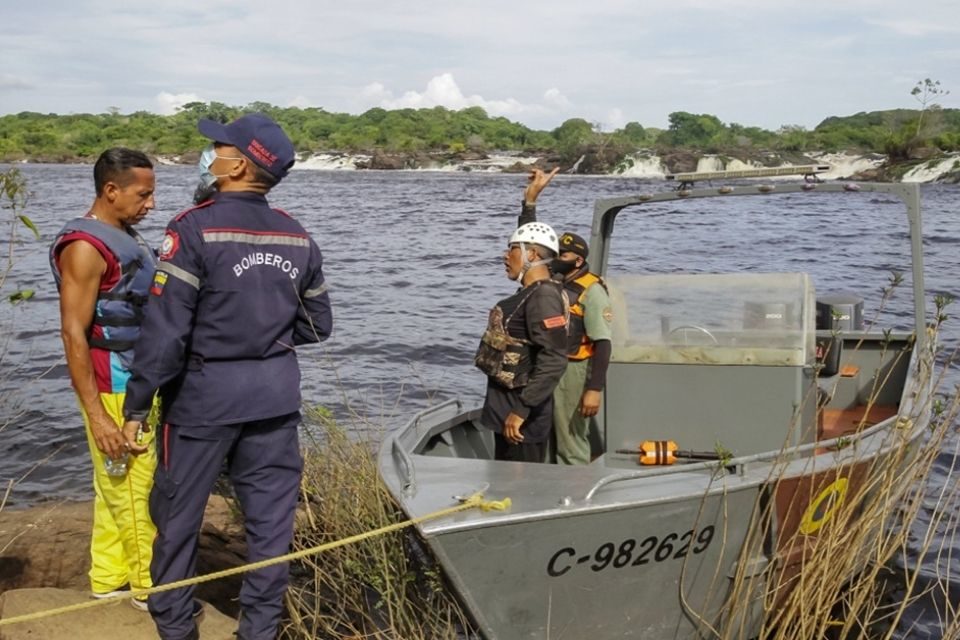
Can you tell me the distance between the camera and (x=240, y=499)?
3885mm

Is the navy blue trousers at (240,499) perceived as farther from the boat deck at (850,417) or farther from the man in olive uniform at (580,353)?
the boat deck at (850,417)

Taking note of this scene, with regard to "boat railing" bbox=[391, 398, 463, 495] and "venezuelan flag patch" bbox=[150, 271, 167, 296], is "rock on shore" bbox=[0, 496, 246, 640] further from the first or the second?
"venezuelan flag patch" bbox=[150, 271, 167, 296]

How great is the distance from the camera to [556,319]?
5012mm

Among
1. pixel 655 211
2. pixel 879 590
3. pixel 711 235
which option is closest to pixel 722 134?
pixel 655 211

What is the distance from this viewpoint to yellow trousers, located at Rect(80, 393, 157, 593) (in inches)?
160

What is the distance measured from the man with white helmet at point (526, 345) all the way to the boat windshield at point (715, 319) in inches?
28.7

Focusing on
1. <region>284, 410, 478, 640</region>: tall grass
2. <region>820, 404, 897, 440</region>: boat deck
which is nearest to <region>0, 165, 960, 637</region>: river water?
<region>284, 410, 478, 640</region>: tall grass

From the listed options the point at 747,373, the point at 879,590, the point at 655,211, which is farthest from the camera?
the point at 655,211

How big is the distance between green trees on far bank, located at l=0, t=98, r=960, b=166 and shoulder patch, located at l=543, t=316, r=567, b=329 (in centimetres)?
4559

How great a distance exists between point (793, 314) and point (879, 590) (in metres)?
2.16

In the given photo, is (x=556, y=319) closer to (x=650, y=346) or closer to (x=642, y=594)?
(x=650, y=346)

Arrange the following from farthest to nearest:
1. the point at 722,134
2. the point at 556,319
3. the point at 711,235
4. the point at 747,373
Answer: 1. the point at 722,134
2. the point at 711,235
3. the point at 747,373
4. the point at 556,319

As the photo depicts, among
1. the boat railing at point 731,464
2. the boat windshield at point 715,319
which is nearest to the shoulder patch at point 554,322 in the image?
the boat windshield at point 715,319

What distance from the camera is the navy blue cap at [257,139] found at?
3664 mm
